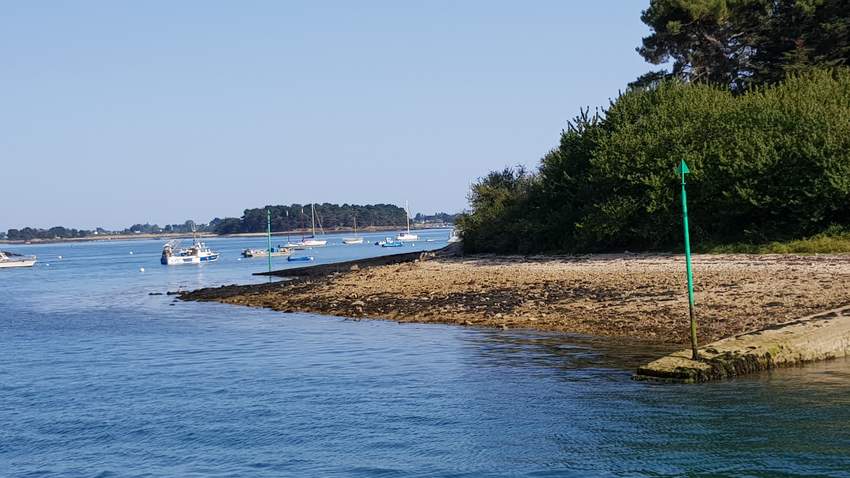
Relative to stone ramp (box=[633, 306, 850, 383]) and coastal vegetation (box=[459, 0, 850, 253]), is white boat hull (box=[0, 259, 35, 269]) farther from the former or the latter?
stone ramp (box=[633, 306, 850, 383])

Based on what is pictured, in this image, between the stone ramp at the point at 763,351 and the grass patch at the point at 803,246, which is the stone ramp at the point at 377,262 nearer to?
the grass patch at the point at 803,246

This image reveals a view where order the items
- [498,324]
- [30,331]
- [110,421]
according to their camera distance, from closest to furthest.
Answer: [110,421] → [498,324] → [30,331]

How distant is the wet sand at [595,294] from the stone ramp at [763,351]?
8.95ft

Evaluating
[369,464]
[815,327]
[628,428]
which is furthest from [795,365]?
[369,464]

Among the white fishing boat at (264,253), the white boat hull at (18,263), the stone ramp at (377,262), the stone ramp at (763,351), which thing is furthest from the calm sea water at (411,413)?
the white boat hull at (18,263)

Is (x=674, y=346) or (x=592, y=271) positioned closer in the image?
(x=674, y=346)

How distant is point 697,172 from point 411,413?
26.7m

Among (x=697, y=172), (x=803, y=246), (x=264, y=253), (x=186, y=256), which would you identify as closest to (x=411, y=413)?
(x=803, y=246)

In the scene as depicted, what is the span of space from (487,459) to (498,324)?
616 inches

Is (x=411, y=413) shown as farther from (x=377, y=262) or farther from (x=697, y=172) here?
(x=377, y=262)

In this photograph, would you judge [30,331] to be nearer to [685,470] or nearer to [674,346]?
[674,346]

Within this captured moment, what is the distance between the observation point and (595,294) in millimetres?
33312

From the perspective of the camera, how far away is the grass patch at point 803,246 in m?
36.4

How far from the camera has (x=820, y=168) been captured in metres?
38.9
